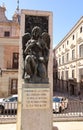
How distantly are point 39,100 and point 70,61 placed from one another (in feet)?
95.5

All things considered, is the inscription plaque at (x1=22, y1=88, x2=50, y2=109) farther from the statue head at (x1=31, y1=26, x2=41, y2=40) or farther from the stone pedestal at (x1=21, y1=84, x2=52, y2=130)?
the statue head at (x1=31, y1=26, x2=41, y2=40)

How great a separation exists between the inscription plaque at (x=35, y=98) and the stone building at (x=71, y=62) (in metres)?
24.2

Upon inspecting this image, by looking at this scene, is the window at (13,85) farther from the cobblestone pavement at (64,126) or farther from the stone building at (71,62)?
the cobblestone pavement at (64,126)

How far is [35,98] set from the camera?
5520 millimetres

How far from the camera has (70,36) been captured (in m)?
34.3

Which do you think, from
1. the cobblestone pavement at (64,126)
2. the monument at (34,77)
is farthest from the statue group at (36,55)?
the cobblestone pavement at (64,126)

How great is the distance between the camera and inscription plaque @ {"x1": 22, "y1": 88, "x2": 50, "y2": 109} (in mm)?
5512

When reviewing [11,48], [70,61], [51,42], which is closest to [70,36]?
[70,61]

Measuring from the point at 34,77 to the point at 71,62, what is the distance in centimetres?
2856

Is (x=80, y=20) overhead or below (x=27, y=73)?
overhead

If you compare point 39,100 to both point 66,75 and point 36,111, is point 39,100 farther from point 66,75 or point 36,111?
point 66,75

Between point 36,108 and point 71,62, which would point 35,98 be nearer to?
point 36,108

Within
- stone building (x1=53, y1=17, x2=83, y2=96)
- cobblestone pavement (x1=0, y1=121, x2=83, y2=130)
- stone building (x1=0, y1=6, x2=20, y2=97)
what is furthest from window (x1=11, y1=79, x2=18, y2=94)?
cobblestone pavement (x1=0, y1=121, x2=83, y2=130)

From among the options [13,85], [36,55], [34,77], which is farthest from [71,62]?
[34,77]
